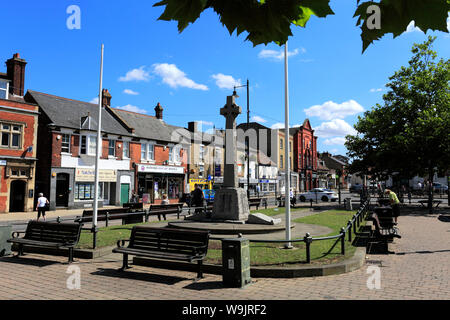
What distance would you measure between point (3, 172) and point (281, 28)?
90.0ft

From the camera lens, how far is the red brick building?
6419 centimetres

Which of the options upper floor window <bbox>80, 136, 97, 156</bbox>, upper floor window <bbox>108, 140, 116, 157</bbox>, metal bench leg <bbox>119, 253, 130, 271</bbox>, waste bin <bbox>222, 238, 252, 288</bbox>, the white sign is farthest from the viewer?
the white sign

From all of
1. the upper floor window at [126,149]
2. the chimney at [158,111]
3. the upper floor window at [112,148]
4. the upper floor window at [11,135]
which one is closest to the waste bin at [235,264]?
the upper floor window at [11,135]

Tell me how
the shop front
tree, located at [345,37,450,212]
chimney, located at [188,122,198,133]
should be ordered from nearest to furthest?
tree, located at [345,37,450,212] < the shop front < chimney, located at [188,122,198,133]

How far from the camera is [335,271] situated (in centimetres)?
715

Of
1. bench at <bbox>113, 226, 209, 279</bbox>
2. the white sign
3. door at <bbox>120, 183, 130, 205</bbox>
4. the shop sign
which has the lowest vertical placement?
bench at <bbox>113, 226, 209, 279</bbox>

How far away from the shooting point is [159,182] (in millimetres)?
35625

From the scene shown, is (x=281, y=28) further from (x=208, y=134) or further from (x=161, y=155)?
(x=208, y=134)

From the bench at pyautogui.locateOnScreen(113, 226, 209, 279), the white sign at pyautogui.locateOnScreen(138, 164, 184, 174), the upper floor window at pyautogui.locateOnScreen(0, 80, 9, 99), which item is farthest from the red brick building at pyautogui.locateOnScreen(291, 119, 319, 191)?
the bench at pyautogui.locateOnScreen(113, 226, 209, 279)

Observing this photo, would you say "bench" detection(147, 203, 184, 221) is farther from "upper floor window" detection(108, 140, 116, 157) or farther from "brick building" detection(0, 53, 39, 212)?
"upper floor window" detection(108, 140, 116, 157)

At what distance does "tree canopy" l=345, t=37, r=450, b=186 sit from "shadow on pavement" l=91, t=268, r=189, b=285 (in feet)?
69.3

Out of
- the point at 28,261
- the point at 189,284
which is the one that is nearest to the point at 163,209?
the point at 28,261

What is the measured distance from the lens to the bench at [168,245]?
22.9ft

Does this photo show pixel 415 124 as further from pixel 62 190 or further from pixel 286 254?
pixel 62 190
